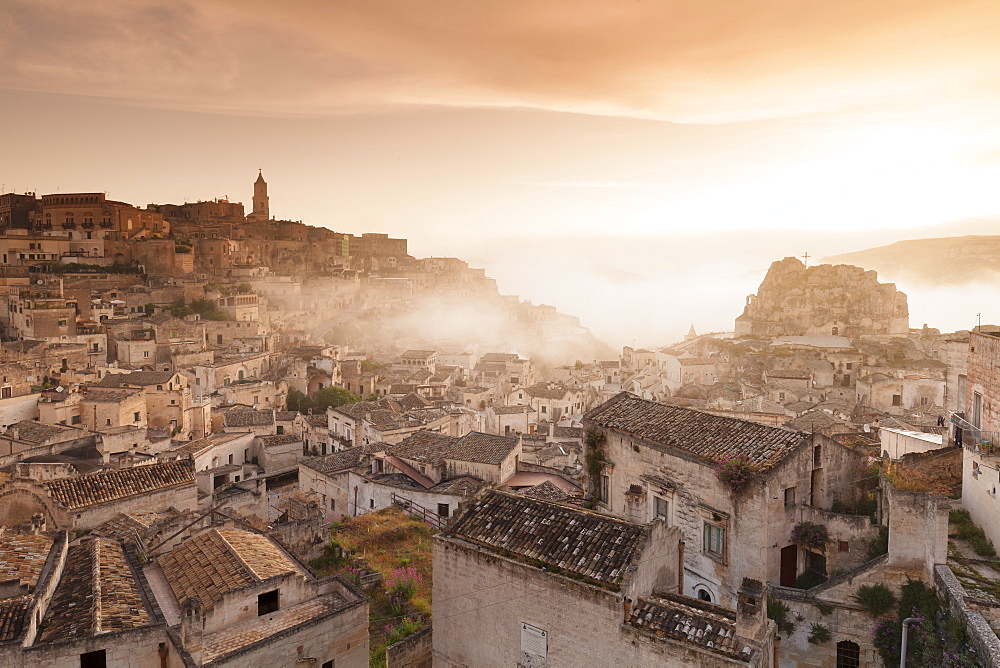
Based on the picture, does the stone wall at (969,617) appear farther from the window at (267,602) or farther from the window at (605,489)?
the window at (267,602)

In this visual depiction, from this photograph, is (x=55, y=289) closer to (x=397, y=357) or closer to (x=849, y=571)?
(x=397, y=357)

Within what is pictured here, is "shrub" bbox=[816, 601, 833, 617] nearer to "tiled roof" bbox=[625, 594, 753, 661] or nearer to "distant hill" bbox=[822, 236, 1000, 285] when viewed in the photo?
"tiled roof" bbox=[625, 594, 753, 661]

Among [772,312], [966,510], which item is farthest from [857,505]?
[772,312]

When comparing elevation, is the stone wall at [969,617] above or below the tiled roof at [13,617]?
above

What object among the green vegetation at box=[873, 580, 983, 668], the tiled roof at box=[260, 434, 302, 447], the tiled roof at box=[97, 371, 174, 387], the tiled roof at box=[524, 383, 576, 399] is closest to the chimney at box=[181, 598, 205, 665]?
the green vegetation at box=[873, 580, 983, 668]

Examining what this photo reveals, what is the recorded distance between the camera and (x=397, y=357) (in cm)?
5822

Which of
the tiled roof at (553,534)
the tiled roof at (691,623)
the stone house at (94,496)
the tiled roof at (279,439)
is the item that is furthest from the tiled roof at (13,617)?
the tiled roof at (279,439)

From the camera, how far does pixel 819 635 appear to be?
37.1 feet

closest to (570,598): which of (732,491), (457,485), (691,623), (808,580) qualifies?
(691,623)

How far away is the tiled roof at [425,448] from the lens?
2402 cm

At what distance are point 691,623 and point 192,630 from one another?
702cm

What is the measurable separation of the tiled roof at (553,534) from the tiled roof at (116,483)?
10.9 metres

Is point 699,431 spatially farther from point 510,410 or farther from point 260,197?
point 260,197

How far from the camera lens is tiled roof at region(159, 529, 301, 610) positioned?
10.8 meters
